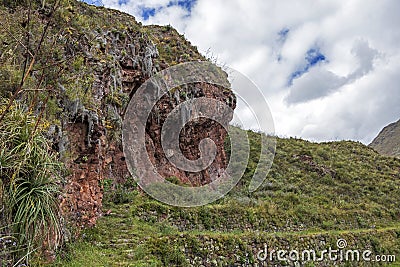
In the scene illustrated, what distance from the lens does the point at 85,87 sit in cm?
930

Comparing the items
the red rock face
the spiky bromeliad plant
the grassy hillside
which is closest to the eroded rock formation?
the red rock face

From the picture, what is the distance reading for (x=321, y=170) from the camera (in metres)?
26.1

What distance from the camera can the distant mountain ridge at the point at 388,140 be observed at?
217 ft

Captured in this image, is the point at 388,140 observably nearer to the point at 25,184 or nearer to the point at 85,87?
the point at 85,87

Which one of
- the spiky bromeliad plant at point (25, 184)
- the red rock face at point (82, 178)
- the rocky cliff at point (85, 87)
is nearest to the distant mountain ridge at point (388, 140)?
the rocky cliff at point (85, 87)

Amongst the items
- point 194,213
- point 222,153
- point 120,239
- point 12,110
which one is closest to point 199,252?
point 120,239

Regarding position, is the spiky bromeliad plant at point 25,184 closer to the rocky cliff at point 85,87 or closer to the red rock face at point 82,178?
the rocky cliff at point 85,87

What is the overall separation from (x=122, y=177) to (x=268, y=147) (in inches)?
736

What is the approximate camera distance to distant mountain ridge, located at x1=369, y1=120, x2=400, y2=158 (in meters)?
66.0

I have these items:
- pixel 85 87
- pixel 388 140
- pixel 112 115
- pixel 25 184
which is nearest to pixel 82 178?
pixel 85 87

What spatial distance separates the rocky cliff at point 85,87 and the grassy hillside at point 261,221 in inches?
46.4

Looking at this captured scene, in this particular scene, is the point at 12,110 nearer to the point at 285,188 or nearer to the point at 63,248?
the point at 63,248

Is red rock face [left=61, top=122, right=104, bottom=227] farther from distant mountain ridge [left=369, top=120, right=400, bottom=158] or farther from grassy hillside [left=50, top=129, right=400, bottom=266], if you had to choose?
distant mountain ridge [left=369, top=120, right=400, bottom=158]

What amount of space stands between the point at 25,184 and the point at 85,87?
500cm
